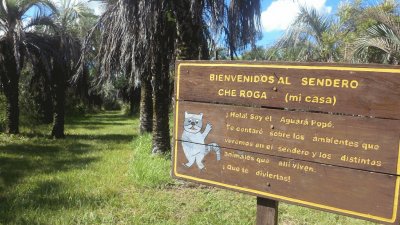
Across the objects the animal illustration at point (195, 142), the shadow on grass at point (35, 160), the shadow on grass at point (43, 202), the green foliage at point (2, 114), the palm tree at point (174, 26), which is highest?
the palm tree at point (174, 26)

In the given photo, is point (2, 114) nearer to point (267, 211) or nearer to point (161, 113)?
point (161, 113)

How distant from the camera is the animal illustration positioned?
3.56 m

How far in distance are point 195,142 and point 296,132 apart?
0.94 m

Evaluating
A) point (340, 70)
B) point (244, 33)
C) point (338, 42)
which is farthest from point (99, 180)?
point (338, 42)

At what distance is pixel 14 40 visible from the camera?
15695mm

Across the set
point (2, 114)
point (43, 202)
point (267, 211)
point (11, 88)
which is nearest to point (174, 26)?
point (43, 202)

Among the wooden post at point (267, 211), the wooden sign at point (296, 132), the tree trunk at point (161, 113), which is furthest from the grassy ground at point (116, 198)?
the wooden sign at point (296, 132)

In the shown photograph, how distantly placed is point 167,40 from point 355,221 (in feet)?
19.4

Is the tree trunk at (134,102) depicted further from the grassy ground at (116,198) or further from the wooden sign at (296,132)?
the wooden sign at (296,132)

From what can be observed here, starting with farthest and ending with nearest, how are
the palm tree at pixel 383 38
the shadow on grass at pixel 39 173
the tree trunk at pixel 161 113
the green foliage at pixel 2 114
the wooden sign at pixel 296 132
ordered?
the green foliage at pixel 2 114, the tree trunk at pixel 161 113, the palm tree at pixel 383 38, the shadow on grass at pixel 39 173, the wooden sign at pixel 296 132

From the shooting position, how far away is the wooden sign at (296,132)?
2.79 meters

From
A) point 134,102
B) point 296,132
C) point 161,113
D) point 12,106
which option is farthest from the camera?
point 134,102

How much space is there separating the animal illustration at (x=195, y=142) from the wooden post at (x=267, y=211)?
55cm

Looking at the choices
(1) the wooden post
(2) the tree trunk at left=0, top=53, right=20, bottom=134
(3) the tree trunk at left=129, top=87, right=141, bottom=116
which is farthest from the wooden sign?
(3) the tree trunk at left=129, top=87, right=141, bottom=116
